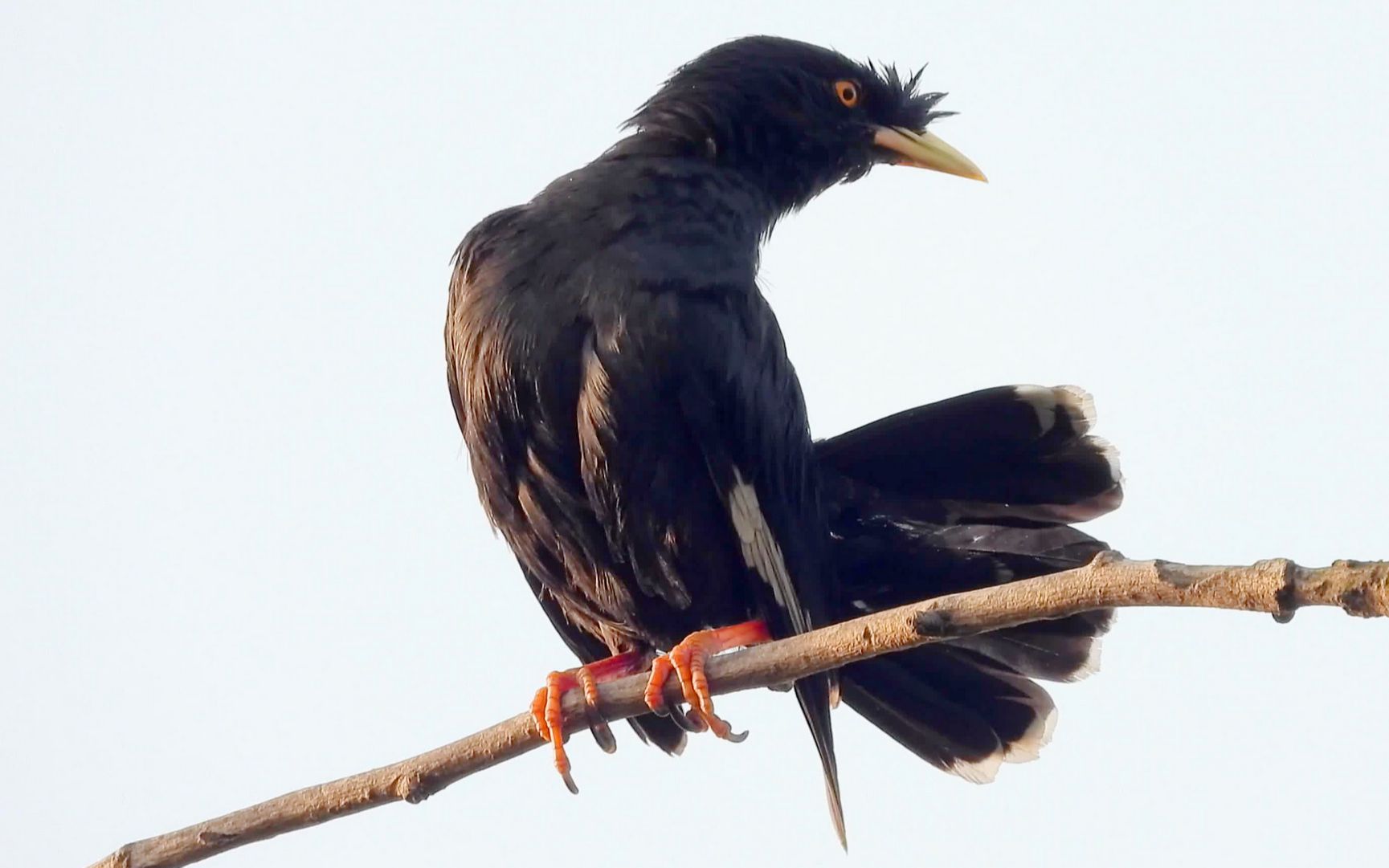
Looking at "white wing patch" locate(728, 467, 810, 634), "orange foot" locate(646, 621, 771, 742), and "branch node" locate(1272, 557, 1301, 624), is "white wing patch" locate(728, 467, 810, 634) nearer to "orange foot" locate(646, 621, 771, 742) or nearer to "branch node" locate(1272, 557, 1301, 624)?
"orange foot" locate(646, 621, 771, 742)

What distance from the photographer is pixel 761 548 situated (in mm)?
4547

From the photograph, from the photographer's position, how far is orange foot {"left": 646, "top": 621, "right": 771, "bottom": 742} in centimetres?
402

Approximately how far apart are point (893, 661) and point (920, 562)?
0.40 meters

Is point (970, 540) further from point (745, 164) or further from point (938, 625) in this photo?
point (938, 625)

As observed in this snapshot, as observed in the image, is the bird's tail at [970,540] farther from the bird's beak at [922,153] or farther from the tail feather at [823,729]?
the bird's beak at [922,153]

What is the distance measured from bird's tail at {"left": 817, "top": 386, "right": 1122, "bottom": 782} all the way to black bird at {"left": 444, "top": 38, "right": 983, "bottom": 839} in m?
0.20

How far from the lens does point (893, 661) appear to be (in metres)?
4.96

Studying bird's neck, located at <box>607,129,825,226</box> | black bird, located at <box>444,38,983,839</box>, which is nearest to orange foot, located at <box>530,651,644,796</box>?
black bird, located at <box>444,38,983,839</box>

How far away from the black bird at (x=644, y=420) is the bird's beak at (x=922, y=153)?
714mm

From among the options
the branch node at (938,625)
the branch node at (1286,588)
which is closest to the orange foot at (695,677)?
the branch node at (938,625)

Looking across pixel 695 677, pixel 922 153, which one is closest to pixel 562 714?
pixel 695 677

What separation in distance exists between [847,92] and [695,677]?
2.39 meters

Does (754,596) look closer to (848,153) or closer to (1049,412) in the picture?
(1049,412)

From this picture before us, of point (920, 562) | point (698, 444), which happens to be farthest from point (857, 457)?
point (698, 444)
